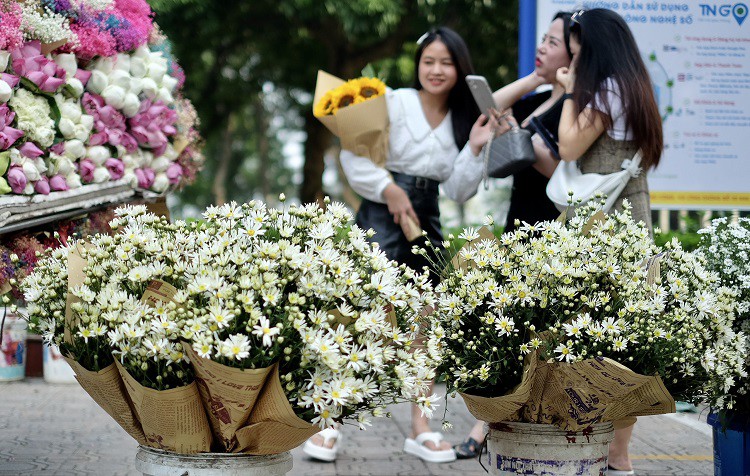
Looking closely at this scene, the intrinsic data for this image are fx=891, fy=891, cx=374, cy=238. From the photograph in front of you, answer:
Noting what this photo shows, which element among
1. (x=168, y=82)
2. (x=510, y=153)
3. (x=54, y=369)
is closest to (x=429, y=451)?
(x=510, y=153)

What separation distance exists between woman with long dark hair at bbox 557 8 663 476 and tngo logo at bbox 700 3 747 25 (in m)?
2.12

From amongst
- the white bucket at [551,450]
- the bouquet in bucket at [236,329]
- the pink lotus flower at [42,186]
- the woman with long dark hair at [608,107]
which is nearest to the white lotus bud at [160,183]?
the pink lotus flower at [42,186]

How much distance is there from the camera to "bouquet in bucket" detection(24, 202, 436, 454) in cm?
213

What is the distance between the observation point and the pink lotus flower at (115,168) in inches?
136

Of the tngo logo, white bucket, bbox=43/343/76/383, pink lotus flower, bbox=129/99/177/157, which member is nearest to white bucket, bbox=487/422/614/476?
pink lotus flower, bbox=129/99/177/157

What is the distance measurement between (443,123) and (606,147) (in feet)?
3.17

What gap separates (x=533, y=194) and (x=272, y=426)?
2.28 m

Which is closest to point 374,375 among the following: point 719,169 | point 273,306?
point 273,306

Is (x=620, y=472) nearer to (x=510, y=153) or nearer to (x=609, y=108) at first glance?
(x=510, y=153)

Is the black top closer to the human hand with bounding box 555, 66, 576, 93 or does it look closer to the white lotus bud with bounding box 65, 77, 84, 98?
the human hand with bounding box 555, 66, 576, 93

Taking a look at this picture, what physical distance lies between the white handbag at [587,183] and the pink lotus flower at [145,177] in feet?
5.54

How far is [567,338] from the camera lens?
2613 mm

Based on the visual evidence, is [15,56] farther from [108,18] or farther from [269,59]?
[269,59]

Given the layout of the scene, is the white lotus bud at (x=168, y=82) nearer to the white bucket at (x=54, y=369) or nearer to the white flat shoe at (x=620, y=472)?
the white flat shoe at (x=620, y=472)
